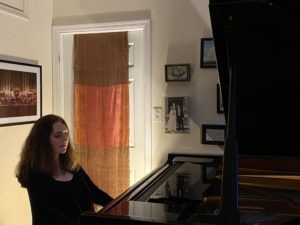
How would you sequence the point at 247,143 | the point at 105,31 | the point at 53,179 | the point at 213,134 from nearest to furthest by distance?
the point at 247,143, the point at 53,179, the point at 213,134, the point at 105,31

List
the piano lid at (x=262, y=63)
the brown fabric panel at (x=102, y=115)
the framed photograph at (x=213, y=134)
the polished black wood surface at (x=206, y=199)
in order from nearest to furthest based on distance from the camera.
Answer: the piano lid at (x=262, y=63)
the polished black wood surface at (x=206, y=199)
the framed photograph at (x=213, y=134)
the brown fabric panel at (x=102, y=115)

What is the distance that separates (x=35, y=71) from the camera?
116 inches

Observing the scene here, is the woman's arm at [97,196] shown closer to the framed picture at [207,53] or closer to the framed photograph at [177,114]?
the framed photograph at [177,114]

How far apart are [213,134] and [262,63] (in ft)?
5.09

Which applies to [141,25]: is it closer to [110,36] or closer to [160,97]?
[110,36]

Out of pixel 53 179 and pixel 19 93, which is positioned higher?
pixel 19 93

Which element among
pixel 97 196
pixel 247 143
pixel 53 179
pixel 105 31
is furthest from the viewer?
pixel 105 31

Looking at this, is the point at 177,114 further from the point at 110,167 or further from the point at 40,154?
the point at 40,154

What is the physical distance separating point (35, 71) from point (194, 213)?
79.9 inches

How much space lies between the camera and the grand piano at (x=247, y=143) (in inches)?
40.6

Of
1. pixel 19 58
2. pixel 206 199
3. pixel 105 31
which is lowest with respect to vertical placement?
pixel 206 199

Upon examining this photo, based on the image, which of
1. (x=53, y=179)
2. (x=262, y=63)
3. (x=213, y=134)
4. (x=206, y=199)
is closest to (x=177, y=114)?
(x=213, y=134)

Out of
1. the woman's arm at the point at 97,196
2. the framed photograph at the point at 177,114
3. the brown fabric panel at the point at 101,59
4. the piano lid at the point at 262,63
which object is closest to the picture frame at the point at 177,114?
the framed photograph at the point at 177,114

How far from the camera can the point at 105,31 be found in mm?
3020
